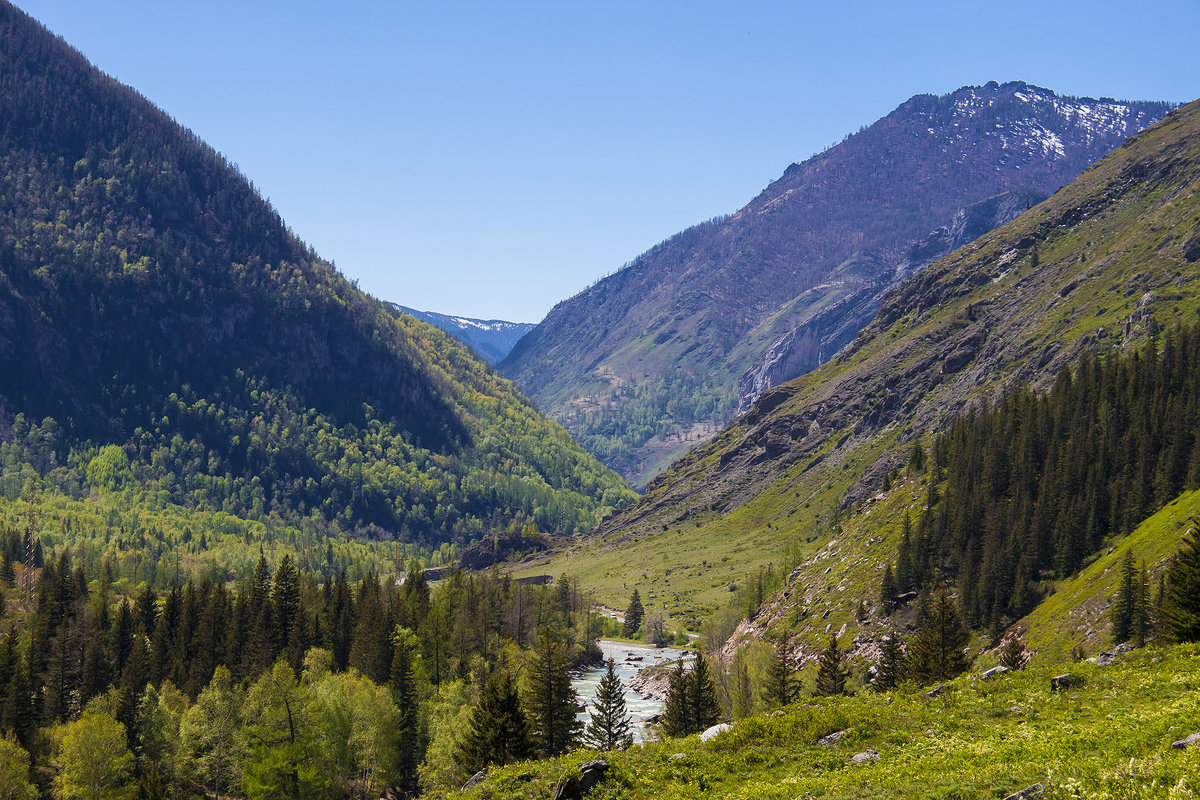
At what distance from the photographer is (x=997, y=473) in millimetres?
140000

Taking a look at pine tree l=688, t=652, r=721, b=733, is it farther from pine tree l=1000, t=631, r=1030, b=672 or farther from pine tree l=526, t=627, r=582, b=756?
pine tree l=1000, t=631, r=1030, b=672

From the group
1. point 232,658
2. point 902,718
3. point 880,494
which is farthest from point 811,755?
point 880,494

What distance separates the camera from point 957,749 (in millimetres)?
30625

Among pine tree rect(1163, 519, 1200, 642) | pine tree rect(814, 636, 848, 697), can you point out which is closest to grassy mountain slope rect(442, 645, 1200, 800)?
pine tree rect(1163, 519, 1200, 642)

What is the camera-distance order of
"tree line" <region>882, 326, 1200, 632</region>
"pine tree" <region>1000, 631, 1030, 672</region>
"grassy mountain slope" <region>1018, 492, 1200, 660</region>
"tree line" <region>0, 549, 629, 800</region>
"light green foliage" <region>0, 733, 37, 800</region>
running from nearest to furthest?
"pine tree" <region>1000, 631, 1030, 672</region>, "light green foliage" <region>0, 733, 37, 800</region>, "tree line" <region>0, 549, 629, 800</region>, "grassy mountain slope" <region>1018, 492, 1200, 660</region>, "tree line" <region>882, 326, 1200, 632</region>

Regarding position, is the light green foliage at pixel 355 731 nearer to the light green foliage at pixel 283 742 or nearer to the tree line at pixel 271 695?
the tree line at pixel 271 695

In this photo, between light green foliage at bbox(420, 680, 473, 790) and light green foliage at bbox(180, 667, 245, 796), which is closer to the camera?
light green foliage at bbox(420, 680, 473, 790)

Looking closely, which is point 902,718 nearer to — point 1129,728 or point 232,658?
point 1129,728

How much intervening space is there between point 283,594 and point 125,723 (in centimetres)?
2899

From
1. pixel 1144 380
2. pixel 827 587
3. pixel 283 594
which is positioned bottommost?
pixel 827 587

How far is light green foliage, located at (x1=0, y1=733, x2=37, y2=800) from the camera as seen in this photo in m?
71.4

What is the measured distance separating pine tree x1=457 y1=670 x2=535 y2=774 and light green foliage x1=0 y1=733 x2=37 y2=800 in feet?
147

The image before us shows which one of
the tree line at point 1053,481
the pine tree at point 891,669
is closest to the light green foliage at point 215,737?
the pine tree at point 891,669

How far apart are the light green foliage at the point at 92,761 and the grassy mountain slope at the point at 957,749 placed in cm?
5712
